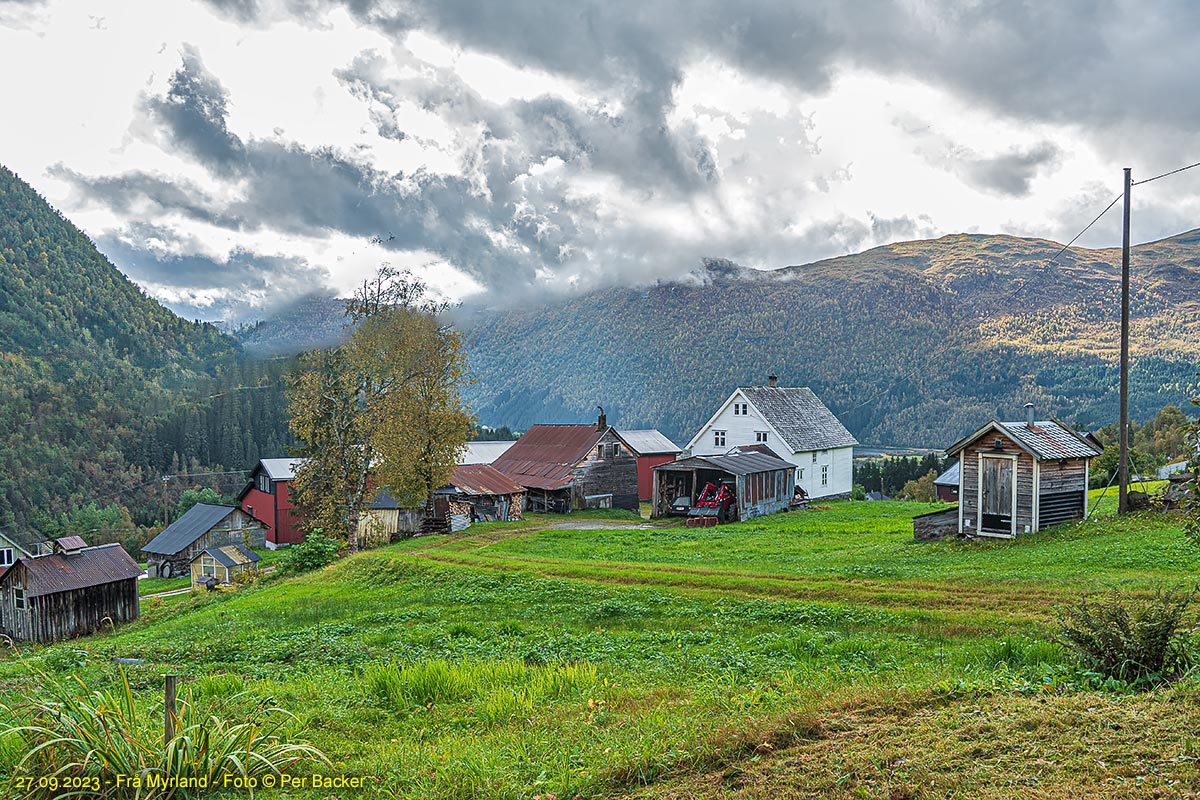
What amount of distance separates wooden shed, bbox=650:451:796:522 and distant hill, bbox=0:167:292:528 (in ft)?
250

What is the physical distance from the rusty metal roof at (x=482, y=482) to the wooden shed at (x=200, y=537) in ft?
78.3

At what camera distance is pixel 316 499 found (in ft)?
139

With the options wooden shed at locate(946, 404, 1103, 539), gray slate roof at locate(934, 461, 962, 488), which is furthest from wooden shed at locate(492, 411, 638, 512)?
wooden shed at locate(946, 404, 1103, 539)

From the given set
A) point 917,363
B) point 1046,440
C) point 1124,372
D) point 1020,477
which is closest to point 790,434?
point 1046,440

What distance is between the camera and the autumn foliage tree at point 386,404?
37.5 metres

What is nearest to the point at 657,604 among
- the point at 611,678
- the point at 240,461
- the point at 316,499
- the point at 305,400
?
the point at 611,678

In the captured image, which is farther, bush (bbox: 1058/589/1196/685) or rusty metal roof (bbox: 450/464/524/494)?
rusty metal roof (bbox: 450/464/524/494)

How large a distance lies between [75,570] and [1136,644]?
4249cm

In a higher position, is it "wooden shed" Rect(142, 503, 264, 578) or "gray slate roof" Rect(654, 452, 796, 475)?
"gray slate roof" Rect(654, 452, 796, 475)

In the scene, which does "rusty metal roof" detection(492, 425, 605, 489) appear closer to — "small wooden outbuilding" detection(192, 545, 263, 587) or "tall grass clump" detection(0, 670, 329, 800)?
"small wooden outbuilding" detection(192, 545, 263, 587)

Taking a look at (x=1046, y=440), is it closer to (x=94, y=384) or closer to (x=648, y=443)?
(x=648, y=443)

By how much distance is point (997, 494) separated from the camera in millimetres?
25812

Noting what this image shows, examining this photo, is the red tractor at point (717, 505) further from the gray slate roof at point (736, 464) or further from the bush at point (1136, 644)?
the bush at point (1136, 644)

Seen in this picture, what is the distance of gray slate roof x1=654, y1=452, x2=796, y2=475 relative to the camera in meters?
41.8
